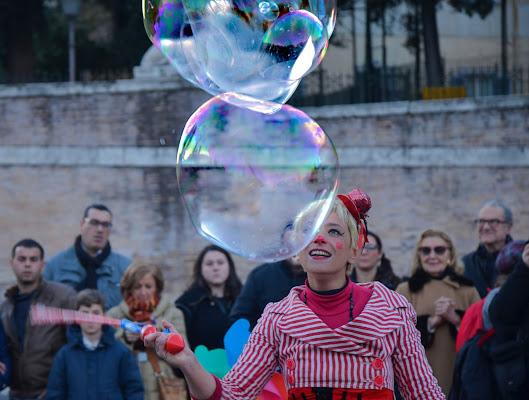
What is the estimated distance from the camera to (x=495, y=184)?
12539mm

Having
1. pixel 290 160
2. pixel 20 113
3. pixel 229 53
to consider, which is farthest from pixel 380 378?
pixel 20 113

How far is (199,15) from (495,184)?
9.42 metres

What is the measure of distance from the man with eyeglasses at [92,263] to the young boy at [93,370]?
50.6 inches

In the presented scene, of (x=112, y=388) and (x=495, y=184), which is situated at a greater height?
(x=495, y=184)

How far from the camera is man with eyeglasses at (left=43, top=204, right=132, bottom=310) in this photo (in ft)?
23.7

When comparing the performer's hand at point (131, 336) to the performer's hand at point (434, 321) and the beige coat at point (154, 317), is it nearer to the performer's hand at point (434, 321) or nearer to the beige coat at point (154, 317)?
the beige coat at point (154, 317)

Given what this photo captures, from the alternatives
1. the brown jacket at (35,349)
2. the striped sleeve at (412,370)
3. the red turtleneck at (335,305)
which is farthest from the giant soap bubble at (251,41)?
the brown jacket at (35,349)

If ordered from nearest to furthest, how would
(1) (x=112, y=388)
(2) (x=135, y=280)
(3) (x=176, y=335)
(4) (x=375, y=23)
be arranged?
(3) (x=176, y=335), (1) (x=112, y=388), (2) (x=135, y=280), (4) (x=375, y=23)

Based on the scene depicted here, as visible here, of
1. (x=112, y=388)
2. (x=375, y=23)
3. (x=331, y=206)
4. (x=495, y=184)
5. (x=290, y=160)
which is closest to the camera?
(x=331, y=206)

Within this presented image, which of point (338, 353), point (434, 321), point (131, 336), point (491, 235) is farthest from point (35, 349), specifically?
point (338, 353)

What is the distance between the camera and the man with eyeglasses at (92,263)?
285 inches

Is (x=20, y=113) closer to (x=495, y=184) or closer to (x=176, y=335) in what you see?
(x=495, y=184)

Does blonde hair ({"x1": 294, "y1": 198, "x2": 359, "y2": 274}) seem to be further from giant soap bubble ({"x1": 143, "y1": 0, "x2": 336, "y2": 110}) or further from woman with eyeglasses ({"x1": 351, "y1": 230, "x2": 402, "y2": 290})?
woman with eyeglasses ({"x1": 351, "y1": 230, "x2": 402, "y2": 290})

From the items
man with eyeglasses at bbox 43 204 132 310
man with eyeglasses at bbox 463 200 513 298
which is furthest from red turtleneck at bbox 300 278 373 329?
man with eyeglasses at bbox 43 204 132 310
